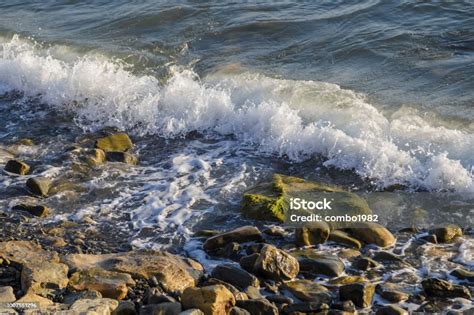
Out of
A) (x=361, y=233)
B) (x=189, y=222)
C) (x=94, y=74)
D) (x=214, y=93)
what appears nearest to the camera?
(x=361, y=233)

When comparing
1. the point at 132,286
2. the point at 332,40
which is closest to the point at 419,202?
the point at 132,286

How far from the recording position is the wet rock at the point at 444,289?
256 inches

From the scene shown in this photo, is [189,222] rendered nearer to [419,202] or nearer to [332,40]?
[419,202]

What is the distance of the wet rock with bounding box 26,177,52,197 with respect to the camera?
8820mm

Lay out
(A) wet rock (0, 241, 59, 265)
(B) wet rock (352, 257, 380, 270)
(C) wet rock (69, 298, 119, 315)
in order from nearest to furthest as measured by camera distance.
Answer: (C) wet rock (69, 298, 119, 315), (A) wet rock (0, 241, 59, 265), (B) wet rock (352, 257, 380, 270)

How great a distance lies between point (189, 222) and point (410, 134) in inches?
143

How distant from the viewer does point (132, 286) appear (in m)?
6.45

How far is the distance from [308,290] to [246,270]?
2.22 ft

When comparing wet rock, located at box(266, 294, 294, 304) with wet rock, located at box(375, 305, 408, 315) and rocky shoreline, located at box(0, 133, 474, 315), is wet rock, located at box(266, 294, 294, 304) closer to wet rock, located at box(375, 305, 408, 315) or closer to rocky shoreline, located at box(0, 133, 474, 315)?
rocky shoreline, located at box(0, 133, 474, 315)

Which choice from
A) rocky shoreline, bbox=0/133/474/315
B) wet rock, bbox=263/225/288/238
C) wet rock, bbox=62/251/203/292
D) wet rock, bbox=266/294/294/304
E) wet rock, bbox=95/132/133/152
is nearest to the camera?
rocky shoreline, bbox=0/133/474/315

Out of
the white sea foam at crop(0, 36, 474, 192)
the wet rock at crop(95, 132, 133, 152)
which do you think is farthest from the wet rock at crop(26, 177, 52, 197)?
the white sea foam at crop(0, 36, 474, 192)

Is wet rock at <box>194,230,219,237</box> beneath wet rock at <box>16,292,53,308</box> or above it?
beneath

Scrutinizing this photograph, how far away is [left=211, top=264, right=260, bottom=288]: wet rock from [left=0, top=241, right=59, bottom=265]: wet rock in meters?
1.49

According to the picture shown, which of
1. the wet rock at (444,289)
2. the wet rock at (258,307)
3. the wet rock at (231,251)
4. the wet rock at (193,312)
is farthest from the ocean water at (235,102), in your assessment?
the wet rock at (193,312)
